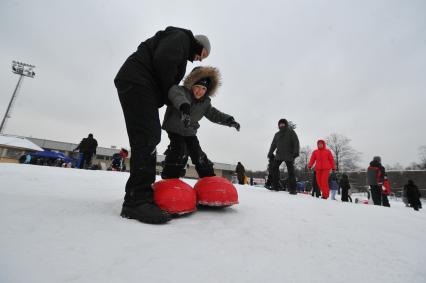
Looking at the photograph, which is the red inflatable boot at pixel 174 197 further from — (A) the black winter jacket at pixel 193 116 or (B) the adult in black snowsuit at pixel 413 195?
(B) the adult in black snowsuit at pixel 413 195

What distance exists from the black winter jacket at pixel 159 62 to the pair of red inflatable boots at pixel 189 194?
2.60 feet

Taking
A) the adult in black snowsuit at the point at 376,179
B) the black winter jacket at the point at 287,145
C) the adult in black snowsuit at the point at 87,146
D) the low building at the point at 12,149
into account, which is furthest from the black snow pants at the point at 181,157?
the low building at the point at 12,149

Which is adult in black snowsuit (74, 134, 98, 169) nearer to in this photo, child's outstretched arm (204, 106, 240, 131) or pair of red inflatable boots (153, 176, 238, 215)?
child's outstretched arm (204, 106, 240, 131)

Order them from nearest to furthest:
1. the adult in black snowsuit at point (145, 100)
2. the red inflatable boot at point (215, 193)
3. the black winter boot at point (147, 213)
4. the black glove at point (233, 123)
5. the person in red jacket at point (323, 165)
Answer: the black winter boot at point (147, 213)
the adult in black snowsuit at point (145, 100)
the red inflatable boot at point (215, 193)
the black glove at point (233, 123)
the person in red jacket at point (323, 165)

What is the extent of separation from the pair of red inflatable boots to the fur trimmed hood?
109 centimetres

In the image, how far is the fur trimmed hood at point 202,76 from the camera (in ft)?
8.69

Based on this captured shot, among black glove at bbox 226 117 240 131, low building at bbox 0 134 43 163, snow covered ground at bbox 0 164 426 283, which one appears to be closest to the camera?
snow covered ground at bbox 0 164 426 283

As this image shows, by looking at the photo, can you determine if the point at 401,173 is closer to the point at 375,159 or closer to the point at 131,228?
the point at 375,159

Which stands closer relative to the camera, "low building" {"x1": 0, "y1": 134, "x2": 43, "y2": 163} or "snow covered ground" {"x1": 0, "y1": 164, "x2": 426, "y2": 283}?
"snow covered ground" {"x1": 0, "y1": 164, "x2": 426, "y2": 283}

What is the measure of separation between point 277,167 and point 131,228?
533 centimetres

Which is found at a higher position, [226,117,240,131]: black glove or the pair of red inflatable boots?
[226,117,240,131]: black glove

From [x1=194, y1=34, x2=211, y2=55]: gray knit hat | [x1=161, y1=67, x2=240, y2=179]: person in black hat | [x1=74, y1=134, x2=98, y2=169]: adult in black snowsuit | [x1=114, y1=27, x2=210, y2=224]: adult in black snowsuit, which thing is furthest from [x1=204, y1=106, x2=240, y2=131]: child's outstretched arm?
[x1=74, y1=134, x2=98, y2=169]: adult in black snowsuit

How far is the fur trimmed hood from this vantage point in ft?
8.69

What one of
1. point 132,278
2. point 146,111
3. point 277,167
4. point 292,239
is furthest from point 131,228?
point 277,167
